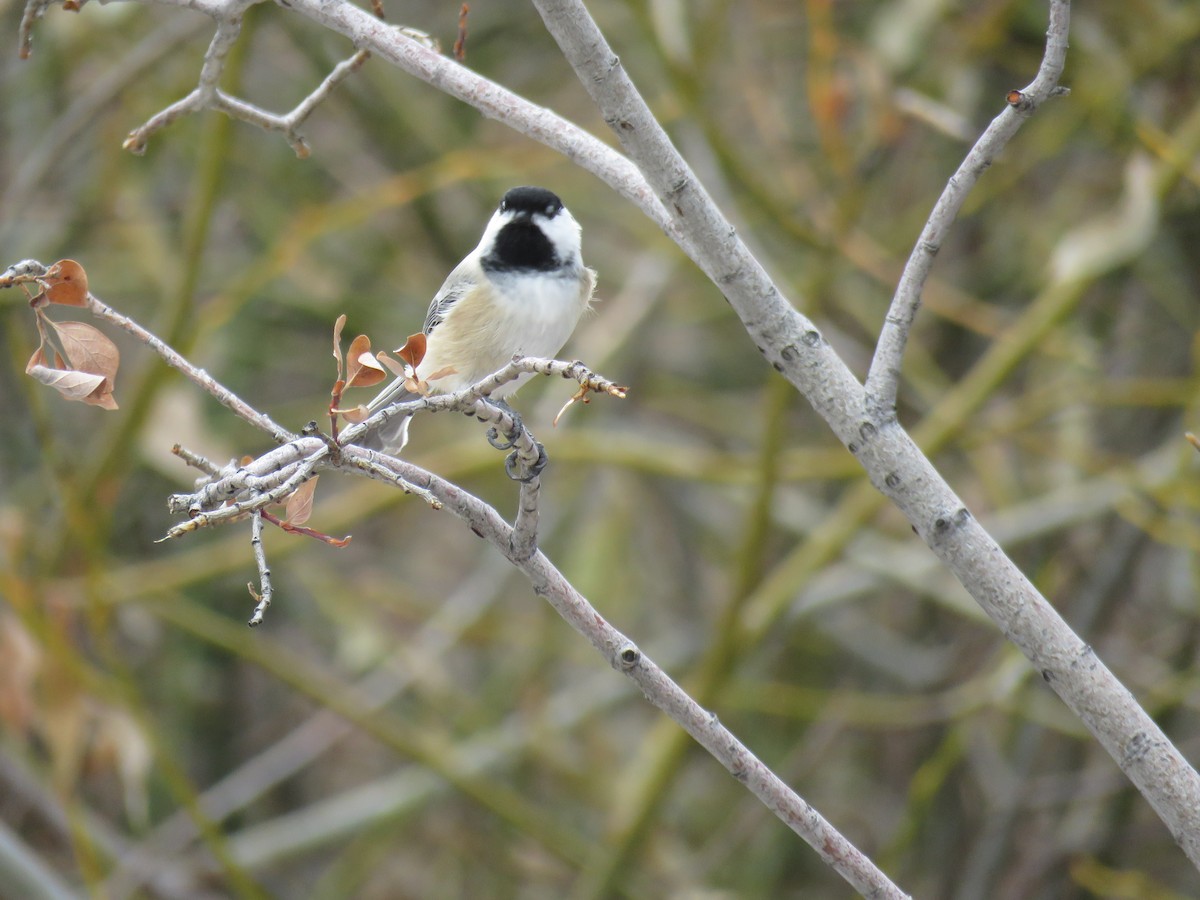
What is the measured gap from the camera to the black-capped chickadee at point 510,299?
2781 millimetres

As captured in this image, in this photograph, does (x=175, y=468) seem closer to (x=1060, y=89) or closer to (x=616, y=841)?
(x=616, y=841)

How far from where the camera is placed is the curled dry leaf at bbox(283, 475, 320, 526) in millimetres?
1400

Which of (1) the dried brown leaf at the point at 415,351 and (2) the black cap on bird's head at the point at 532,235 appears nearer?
(1) the dried brown leaf at the point at 415,351

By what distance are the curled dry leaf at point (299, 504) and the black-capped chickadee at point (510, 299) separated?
47.5 inches

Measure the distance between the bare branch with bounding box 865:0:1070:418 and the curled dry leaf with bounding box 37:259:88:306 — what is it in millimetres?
976

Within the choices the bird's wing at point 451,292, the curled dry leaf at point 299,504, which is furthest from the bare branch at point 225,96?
the bird's wing at point 451,292

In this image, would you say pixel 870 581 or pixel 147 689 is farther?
pixel 147 689

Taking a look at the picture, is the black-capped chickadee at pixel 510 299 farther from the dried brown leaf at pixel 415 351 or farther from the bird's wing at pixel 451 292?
the dried brown leaf at pixel 415 351

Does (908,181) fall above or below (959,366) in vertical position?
above

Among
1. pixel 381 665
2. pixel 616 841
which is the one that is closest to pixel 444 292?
pixel 616 841

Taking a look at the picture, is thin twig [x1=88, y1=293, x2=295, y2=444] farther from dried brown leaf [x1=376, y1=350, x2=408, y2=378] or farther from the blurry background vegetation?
the blurry background vegetation

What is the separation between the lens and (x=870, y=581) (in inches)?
176

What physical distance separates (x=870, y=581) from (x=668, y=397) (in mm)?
1175

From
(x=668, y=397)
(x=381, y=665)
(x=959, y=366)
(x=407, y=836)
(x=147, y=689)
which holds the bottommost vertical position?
(x=407, y=836)
